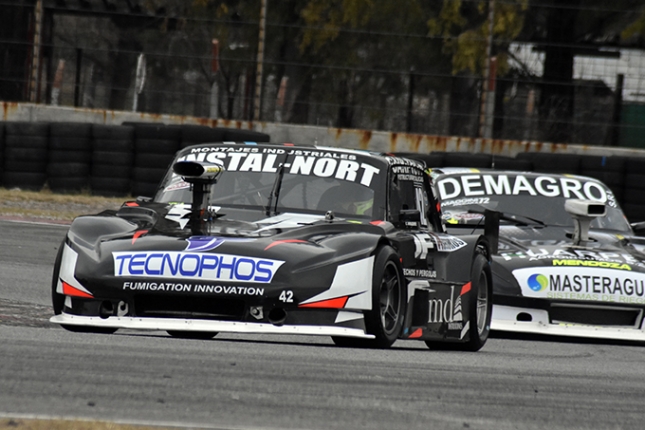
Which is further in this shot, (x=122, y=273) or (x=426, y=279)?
(x=426, y=279)

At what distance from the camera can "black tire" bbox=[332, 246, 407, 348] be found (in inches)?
242

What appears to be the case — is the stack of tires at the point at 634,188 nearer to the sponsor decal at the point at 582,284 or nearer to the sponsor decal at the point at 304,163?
the sponsor decal at the point at 582,284

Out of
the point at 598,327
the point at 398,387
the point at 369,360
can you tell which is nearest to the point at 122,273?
the point at 369,360

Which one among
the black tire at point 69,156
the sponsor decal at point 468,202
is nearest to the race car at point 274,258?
the sponsor decal at point 468,202

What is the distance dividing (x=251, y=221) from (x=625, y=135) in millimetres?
14031

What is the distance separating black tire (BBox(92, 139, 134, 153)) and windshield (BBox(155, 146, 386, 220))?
35.5 ft

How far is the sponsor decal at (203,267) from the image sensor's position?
6035 millimetres

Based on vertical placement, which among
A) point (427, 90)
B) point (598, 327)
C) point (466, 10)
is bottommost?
point (598, 327)

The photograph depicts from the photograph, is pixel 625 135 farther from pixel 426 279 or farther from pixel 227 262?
pixel 227 262

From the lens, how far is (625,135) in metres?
19.9

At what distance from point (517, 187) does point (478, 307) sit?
3.39 m

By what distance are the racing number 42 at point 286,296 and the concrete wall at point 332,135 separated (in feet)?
46.2

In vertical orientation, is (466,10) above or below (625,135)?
above

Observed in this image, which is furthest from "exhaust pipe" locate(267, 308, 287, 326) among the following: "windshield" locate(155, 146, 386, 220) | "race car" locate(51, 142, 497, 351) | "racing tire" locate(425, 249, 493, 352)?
"racing tire" locate(425, 249, 493, 352)
